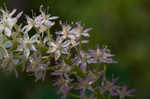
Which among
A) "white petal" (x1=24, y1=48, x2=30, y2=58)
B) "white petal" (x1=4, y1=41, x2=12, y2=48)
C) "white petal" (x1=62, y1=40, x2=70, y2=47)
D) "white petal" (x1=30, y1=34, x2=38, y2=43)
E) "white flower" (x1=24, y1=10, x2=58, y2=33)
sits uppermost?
"white flower" (x1=24, y1=10, x2=58, y2=33)

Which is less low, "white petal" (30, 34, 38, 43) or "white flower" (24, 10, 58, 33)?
"white flower" (24, 10, 58, 33)

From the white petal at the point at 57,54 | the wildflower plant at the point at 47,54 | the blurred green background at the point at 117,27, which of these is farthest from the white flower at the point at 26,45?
the blurred green background at the point at 117,27

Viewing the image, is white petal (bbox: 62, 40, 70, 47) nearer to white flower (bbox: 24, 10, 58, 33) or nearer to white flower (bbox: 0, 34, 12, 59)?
white flower (bbox: 24, 10, 58, 33)

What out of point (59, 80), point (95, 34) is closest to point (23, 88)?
point (95, 34)

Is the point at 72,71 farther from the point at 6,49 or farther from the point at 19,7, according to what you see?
the point at 19,7

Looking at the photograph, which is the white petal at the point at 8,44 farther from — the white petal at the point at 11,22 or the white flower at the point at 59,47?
the white flower at the point at 59,47

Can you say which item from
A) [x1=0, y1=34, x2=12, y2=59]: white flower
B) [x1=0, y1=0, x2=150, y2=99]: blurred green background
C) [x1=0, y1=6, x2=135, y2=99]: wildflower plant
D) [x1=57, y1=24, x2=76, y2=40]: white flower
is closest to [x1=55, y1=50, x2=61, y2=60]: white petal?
[x1=0, y1=6, x2=135, y2=99]: wildflower plant
